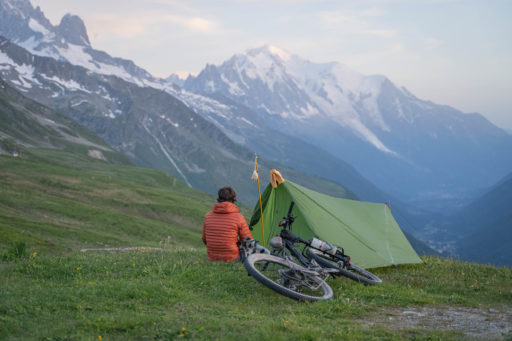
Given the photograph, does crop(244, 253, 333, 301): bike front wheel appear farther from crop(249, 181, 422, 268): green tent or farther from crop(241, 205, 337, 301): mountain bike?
crop(249, 181, 422, 268): green tent

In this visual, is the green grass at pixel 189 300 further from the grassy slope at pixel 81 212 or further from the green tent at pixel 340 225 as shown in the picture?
the grassy slope at pixel 81 212

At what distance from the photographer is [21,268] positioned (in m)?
14.3

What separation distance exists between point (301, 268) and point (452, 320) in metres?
4.04

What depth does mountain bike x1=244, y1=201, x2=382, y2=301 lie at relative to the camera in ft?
40.5

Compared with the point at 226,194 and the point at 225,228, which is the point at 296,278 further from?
the point at 226,194

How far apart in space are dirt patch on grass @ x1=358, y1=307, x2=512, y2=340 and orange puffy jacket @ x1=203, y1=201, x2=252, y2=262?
17.7 feet

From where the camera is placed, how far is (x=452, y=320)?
11.2 meters

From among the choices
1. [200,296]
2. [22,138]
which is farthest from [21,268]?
Result: [22,138]

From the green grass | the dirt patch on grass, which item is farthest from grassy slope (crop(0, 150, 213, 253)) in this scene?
the dirt patch on grass

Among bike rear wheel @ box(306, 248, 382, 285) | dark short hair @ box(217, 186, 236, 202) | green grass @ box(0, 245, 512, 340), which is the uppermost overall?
dark short hair @ box(217, 186, 236, 202)

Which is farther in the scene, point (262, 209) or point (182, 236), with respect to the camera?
point (182, 236)

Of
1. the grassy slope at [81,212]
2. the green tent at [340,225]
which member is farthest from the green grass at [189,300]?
the grassy slope at [81,212]

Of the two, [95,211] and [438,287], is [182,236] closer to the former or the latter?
[95,211]

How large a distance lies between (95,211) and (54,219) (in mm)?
10348
